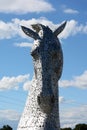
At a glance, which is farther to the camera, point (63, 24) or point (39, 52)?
point (63, 24)

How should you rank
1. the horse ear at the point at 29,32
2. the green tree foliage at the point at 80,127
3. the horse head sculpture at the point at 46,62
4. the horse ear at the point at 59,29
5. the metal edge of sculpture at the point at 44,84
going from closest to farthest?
the horse head sculpture at the point at 46,62
the metal edge of sculpture at the point at 44,84
the horse ear at the point at 29,32
the horse ear at the point at 59,29
the green tree foliage at the point at 80,127

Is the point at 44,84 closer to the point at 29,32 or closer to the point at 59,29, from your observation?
the point at 29,32

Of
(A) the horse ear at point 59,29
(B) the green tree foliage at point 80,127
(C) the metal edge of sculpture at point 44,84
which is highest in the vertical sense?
(B) the green tree foliage at point 80,127

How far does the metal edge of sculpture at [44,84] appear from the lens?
1302cm

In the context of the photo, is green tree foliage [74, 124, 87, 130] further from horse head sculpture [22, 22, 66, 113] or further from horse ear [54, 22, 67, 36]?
horse head sculpture [22, 22, 66, 113]

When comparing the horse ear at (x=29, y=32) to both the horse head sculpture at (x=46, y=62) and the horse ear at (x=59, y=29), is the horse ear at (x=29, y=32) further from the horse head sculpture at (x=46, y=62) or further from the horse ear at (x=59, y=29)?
the horse ear at (x=59, y=29)

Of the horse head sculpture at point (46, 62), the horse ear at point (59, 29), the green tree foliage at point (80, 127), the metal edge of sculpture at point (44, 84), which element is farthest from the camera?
the green tree foliage at point (80, 127)

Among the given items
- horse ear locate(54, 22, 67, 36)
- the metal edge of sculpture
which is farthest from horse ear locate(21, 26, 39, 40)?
horse ear locate(54, 22, 67, 36)

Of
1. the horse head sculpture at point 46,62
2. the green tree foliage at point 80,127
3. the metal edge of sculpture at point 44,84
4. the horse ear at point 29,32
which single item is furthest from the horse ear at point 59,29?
the green tree foliage at point 80,127

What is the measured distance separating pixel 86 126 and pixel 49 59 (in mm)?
42199

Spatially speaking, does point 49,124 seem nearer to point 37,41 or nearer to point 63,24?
point 37,41

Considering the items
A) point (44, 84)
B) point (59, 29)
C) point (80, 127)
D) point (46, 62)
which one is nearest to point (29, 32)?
point (59, 29)

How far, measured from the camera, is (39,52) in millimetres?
13438

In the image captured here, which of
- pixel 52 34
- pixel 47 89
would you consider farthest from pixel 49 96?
pixel 52 34
